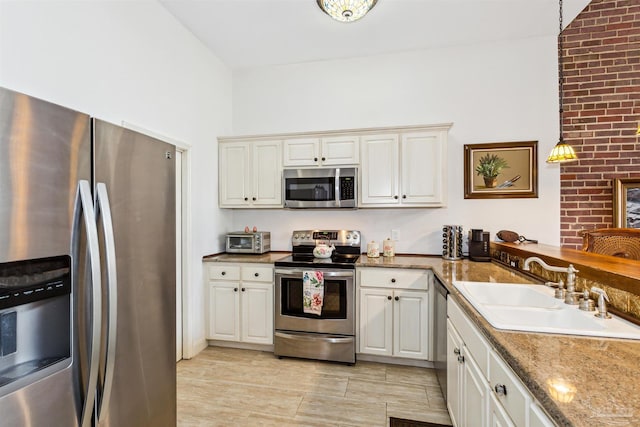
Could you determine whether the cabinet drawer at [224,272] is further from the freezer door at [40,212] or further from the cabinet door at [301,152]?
the freezer door at [40,212]

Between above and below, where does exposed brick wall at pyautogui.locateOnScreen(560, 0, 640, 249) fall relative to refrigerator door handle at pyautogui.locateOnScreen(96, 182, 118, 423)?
above

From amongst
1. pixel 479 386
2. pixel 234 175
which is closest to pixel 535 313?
pixel 479 386

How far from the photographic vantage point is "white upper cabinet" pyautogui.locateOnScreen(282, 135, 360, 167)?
3143mm

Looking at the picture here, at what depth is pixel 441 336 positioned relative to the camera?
7.43 feet

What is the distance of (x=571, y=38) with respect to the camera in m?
3.05

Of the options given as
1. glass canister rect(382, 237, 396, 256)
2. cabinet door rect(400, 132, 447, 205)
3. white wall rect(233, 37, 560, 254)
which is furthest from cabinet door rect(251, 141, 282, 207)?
cabinet door rect(400, 132, 447, 205)

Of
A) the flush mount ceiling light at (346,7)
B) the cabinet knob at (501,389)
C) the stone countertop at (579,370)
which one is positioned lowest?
the cabinet knob at (501,389)

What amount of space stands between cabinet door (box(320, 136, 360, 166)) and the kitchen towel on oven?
119 cm

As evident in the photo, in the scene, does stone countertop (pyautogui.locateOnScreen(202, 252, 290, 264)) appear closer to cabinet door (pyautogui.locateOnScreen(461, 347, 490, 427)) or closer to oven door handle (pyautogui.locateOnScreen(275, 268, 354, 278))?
oven door handle (pyautogui.locateOnScreen(275, 268, 354, 278))

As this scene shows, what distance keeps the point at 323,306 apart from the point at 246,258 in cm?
96

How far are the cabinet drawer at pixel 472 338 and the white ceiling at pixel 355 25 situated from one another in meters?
2.51

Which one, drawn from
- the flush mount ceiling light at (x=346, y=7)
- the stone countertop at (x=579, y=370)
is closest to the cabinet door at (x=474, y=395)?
the stone countertop at (x=579, y=370)

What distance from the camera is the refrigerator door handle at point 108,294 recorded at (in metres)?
1.13

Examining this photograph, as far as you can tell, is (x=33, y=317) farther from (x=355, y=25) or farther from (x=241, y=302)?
(x=355, y=25)
